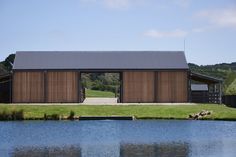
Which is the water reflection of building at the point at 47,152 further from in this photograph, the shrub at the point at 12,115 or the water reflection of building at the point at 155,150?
the shrub at the point at 12,115

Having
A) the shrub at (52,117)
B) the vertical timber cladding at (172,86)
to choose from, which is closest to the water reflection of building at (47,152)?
the shrub at (52,117)

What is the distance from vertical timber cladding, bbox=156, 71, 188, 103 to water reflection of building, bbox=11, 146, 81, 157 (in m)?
35.6

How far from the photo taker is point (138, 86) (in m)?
64.1

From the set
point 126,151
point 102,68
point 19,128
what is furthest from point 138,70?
point 126,151

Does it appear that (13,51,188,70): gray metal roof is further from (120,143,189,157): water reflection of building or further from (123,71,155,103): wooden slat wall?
(120,143,189,157): water reflection of building

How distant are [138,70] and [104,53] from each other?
568 cm

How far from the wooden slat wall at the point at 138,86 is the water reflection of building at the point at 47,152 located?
3480 centimetres

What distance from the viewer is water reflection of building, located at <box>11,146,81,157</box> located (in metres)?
26.2

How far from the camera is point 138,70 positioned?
211 ft

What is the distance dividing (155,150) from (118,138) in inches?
251

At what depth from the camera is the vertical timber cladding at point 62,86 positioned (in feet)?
208

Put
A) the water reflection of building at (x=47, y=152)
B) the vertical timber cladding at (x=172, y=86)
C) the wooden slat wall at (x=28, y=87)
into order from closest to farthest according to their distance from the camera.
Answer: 1. the water reflection of building at (x=47, y=152)
2. the wooden slat wall at (x=28, y=87)
3. the vertical timber cladding at (x=172, y=86)

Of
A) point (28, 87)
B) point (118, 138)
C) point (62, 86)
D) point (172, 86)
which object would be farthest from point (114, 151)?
point (28, 87)

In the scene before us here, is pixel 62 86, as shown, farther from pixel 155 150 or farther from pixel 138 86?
pixel 155 150
